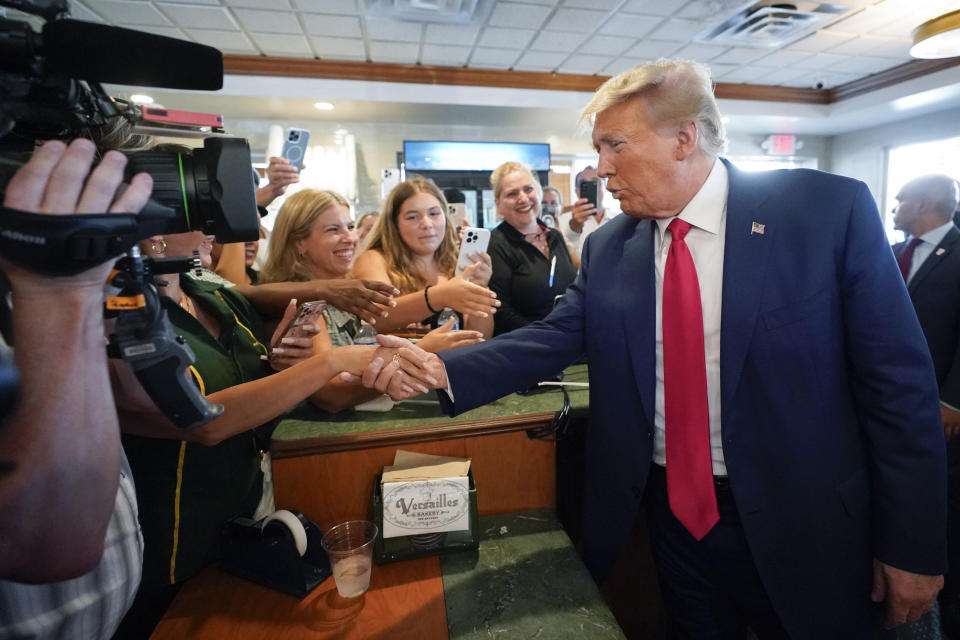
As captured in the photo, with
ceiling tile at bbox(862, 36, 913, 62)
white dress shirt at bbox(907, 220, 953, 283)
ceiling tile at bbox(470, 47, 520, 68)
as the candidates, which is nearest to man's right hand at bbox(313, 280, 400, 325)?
white dress shirt at bbox(907, 220, 953, 283)

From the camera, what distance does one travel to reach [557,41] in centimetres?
478

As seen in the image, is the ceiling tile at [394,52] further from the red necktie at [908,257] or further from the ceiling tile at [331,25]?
the red necktie at [908,257]

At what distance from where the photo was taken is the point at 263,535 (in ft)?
3.48

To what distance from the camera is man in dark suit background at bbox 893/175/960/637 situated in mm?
2082

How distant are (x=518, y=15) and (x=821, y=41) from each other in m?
3.13

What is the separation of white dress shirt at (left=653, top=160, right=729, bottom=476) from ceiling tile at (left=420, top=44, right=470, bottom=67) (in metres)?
4.35

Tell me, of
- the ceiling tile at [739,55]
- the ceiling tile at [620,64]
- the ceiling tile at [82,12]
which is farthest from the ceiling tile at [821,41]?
the ceiling tile at [82,12]

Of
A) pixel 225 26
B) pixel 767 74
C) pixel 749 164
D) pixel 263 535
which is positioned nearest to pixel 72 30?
pixel 263 535

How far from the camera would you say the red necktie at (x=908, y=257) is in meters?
2.80

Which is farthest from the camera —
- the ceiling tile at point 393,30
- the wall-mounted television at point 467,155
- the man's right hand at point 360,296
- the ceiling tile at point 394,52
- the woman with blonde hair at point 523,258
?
the wall-mounted television at point 467,155

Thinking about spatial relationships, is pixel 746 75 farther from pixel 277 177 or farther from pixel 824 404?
pixel 824 404

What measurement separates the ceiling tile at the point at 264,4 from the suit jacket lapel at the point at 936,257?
4539mm

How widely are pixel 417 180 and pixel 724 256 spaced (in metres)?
1.57

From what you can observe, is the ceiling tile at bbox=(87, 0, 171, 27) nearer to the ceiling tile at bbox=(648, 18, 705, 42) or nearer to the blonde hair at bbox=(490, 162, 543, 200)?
the blonde hair at bbox=(490, 162, 543, 200)
